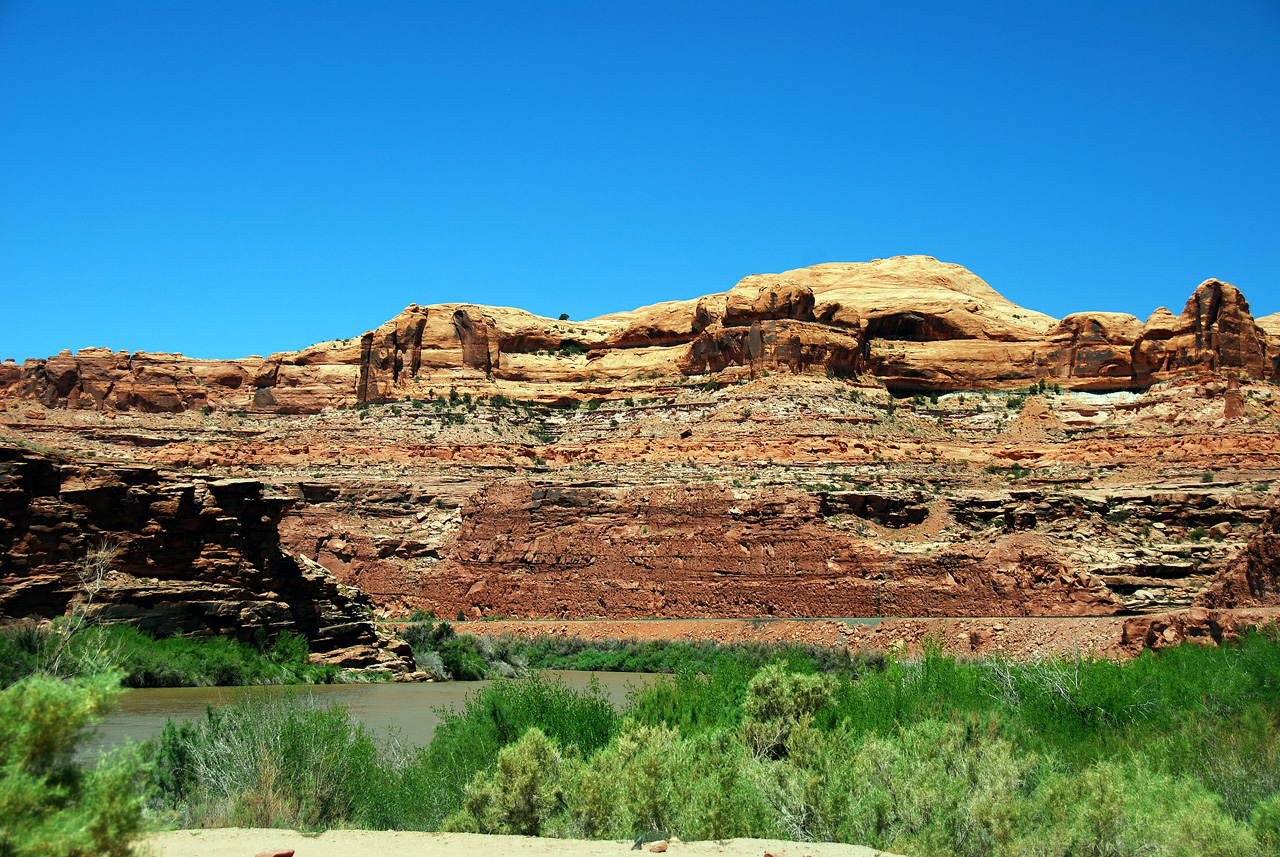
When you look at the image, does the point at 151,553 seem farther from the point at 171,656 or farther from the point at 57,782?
the point at 57,782

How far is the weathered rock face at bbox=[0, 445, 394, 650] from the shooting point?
20156mm

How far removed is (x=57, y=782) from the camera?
5.82 meters

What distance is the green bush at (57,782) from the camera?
5.44m

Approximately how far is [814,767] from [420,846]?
162 inches

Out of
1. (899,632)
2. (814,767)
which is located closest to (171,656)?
(814,767)

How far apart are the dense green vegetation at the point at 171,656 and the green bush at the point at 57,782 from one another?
1141 cm

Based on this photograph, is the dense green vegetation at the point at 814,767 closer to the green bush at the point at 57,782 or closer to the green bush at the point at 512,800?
the green bush at the point at 512,800

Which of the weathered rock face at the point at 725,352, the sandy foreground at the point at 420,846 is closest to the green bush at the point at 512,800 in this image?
the sandy foreground at the point at 420,846

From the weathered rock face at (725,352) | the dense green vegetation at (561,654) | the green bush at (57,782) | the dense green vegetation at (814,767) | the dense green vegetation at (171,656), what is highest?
the weathered rock face at (725,352)

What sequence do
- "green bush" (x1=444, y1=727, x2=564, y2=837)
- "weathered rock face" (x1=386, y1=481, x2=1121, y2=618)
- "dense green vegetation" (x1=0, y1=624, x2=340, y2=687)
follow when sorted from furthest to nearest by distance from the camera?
1. "weathered rock face" (x1=386, y1=481, x2=1121, y2=618)
2. "dense green vegetation" (x1=0, y1=624, x2=340, y2=687)
3. "green bush" (x1=444, y1=727, x2=564, y2=837)

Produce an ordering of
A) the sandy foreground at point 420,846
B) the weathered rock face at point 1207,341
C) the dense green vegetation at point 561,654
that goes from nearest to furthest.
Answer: the sandy foreground at point 420,846 < the dense green vegetation at point 561,654 < the weathered rock face at point 1207,341

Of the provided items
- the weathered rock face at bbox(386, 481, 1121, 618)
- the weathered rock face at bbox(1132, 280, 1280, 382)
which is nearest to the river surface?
the weathered rock face at bbox(386, 481, 1121, 618)

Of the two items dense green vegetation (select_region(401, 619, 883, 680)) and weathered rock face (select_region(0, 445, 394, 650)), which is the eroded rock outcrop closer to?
weathered rock face (select_region(0, 445, 394, 650))

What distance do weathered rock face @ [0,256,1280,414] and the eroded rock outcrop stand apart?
33592 millimetres
